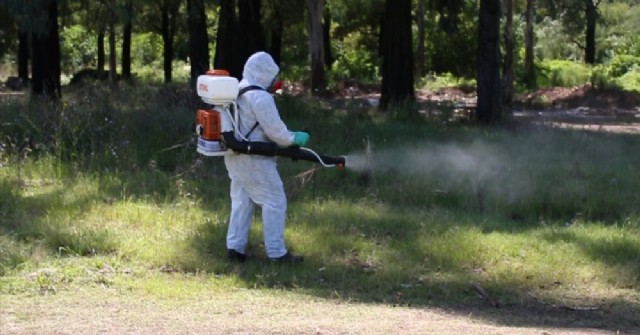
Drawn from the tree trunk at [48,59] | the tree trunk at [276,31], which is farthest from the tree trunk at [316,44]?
the tree trunk at [48,59]

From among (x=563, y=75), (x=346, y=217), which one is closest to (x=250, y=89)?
(x=346, y=217)

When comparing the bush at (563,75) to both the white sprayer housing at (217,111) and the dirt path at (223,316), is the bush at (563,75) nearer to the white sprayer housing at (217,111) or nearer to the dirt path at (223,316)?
the white sprayer housing at (217,111)

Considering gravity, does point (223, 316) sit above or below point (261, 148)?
below

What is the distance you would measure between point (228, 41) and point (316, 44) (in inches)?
560

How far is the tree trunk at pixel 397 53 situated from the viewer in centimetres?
2238

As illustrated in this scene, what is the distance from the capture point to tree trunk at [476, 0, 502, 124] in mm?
19578

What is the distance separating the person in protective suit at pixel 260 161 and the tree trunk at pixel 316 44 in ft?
82.2

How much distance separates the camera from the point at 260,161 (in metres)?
9.05

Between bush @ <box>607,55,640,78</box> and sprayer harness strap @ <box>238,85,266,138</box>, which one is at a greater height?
bush @ <box>607,55,640,78</box>

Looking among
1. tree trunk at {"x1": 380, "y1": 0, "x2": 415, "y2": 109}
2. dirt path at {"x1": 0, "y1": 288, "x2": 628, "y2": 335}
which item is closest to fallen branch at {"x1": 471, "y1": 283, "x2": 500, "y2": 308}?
dirt path at {"x1": 0, "y1": 288, "x2": 628, "y2": 335}

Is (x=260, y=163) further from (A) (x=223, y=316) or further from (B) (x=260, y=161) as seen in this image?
(A) (x=223, y=316)

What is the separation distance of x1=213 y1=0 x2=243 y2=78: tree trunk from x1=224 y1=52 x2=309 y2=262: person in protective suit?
44.2 ft

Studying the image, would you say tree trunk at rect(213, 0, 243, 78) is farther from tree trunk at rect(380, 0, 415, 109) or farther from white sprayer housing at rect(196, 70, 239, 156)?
white sprayer housing at rect(196, 70, 239, 156)

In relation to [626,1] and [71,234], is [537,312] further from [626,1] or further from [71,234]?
[626,1]
